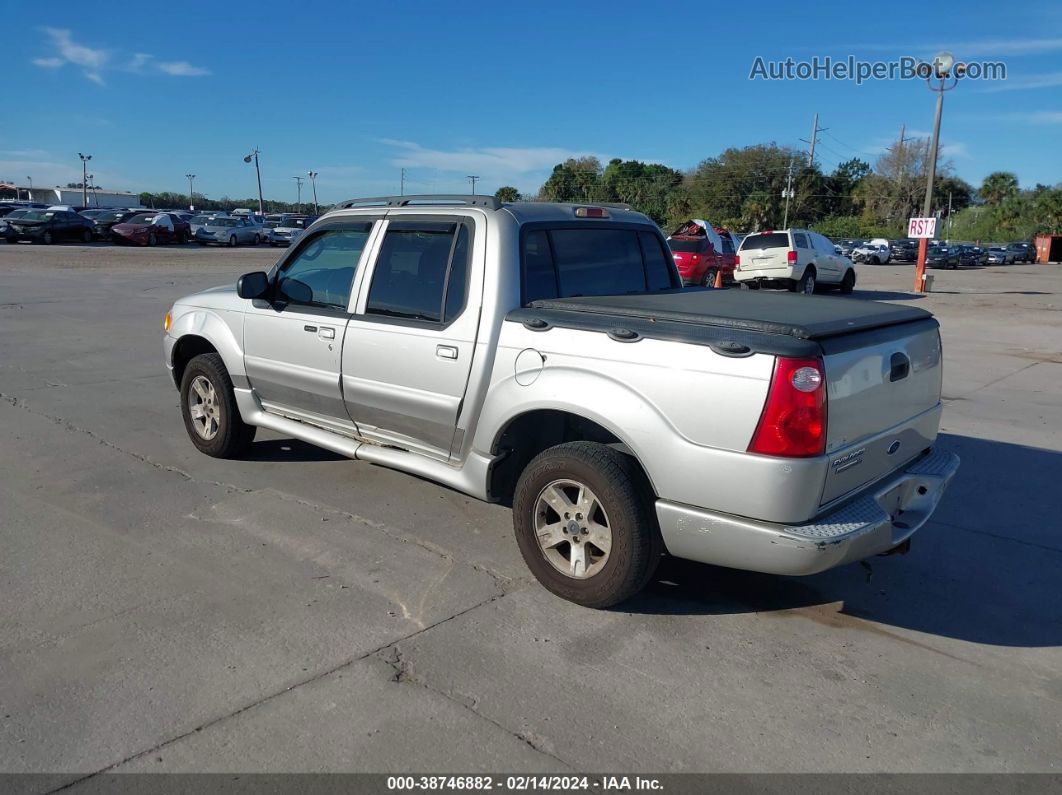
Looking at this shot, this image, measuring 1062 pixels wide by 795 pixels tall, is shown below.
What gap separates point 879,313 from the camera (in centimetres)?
404

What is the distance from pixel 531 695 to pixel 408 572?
1.26 meters

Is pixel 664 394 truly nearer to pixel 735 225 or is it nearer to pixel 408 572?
pixel 408 572

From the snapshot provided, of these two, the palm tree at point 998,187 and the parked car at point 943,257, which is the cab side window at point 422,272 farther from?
the palm tree at point 998,187

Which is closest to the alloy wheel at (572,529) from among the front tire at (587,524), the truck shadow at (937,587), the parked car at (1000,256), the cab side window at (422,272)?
the front tire at (587,524)

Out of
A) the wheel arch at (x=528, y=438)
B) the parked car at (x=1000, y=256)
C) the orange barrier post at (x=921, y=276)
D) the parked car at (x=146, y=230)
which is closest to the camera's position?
the wheel arch at (x=528, y=438)

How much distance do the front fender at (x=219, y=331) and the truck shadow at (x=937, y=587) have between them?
3199 millimetres

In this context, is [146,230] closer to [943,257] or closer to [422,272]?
[422,272]

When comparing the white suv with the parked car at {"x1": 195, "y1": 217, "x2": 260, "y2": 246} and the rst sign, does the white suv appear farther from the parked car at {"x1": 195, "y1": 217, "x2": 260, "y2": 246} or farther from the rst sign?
the parked car at {"x1": 195, "y1": 217, "x2": 260, "y2": 246}

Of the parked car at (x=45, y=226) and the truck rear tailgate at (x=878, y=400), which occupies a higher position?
the parked car at (x=45, y=226)

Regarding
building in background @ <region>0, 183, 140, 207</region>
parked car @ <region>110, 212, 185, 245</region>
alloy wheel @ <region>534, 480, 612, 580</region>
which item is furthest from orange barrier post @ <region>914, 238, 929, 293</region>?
building in background @ <region>0, 183, 140, 207</region>

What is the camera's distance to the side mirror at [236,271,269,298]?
215 inches

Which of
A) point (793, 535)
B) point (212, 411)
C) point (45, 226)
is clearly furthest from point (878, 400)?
point (45, 226)

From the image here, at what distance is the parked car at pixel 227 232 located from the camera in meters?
42.3
